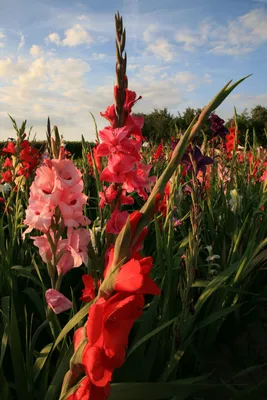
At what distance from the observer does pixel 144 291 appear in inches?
22.3

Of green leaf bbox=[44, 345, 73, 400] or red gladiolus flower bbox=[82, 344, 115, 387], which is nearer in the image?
red gladiolus flower bbox=[82, 344, 115, 387]

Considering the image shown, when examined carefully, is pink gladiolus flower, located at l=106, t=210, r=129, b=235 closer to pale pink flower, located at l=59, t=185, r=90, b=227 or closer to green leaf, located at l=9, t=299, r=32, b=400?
pale pink flower, located at l=59, t=185, r=90, b=227

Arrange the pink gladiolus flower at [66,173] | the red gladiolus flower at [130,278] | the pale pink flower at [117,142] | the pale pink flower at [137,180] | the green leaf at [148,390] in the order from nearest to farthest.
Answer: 1. the red gladiolus flower at [130,278]
2. the green leaf at [148,390]
3. the pink gladiolus flower at [66,173]
4. the pale pink flower at [117,142]
5. the pale pink flower at [137,180]

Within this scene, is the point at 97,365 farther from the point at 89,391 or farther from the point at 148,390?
the point at 148,390

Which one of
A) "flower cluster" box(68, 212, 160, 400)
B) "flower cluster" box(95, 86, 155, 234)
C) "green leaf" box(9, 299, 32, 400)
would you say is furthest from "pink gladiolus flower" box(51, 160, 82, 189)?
"flower cluster" box(68, 212, 160, 400)

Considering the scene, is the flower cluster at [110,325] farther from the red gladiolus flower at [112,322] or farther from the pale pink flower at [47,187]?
the pale pink flower at [47,187]

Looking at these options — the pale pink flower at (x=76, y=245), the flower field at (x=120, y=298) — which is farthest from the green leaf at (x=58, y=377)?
the pale pink flower at (x=76, y=245)

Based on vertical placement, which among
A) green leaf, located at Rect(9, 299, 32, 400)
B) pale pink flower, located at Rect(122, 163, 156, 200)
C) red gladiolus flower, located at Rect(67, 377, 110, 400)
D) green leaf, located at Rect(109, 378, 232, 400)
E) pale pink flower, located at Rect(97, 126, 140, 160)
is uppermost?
pale pink flower, located at Rect(97, 126, 140, 160)

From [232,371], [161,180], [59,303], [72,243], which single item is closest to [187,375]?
[232,371]

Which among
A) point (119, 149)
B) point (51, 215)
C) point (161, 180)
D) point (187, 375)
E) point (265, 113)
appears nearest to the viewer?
point (161, 180)

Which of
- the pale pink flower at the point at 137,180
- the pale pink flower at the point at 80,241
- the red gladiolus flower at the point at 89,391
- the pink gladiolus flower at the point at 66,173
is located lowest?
the red gladiolus flower at the point at 89,391

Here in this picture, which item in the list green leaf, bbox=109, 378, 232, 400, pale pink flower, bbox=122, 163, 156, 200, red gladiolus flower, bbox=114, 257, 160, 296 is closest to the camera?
red gladiolus flower, bbox=114, 257, 160, 296

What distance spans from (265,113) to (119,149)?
4459cm

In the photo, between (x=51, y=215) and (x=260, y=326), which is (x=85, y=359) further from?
(x=260, y=326)
